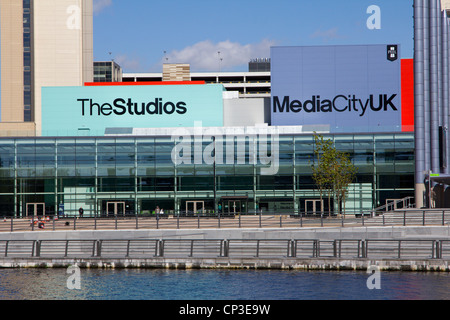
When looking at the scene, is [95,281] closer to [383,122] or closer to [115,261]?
[115,261]

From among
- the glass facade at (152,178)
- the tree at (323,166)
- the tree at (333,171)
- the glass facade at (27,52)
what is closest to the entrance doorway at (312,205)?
the glass facade at (152,178)

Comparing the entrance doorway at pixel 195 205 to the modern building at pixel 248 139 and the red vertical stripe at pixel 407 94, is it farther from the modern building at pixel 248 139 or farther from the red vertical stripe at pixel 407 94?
the red vertical stripe at pixel 407 94

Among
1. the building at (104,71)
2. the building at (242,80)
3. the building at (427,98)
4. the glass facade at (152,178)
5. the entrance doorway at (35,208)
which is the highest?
the building at (104,71)

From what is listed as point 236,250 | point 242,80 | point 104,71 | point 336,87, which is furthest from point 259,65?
point 236,250

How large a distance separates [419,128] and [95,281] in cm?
4688

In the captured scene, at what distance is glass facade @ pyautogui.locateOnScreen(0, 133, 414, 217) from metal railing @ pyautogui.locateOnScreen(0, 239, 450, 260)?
3769cm

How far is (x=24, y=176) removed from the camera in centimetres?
7388

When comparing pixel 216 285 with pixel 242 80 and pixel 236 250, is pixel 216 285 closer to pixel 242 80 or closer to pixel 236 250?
pixel 236 250

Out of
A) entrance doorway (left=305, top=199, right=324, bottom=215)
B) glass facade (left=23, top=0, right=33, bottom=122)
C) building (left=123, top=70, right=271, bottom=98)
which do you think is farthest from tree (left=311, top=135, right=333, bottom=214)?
building (left=123, top=70, right=271, bottom=98)

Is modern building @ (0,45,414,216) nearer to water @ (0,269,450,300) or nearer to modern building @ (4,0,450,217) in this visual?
modern building @ (4,0,450,217)

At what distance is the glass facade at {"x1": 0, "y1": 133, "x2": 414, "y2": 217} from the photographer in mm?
73750

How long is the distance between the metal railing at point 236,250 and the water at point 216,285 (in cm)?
139

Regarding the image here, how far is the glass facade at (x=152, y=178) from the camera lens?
242ft
